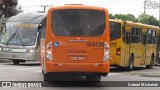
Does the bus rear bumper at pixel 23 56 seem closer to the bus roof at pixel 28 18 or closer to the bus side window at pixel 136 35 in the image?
the bus roof at pixel 28 18

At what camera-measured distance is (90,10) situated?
50.9ft

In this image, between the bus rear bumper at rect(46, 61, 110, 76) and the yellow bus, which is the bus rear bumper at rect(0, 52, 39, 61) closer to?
the yellow bus

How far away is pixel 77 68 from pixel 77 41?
870 mm

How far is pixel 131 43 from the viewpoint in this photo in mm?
25344

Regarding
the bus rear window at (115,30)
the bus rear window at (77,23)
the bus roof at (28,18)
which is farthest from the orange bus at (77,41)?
the bus roof at (28,18)

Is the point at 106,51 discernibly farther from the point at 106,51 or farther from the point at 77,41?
the point at 77,41

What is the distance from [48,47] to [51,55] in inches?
10.7

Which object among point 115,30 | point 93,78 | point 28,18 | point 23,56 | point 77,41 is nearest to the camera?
point 77,41

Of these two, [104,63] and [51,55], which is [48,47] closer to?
[51,55]

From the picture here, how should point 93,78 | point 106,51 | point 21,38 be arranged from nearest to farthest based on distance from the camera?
point 106,51 < point 93,78 < point 21,38

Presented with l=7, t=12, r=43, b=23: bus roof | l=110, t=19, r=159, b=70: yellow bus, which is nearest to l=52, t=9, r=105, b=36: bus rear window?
l=110, t=19, r=159, b=70: yellow bus

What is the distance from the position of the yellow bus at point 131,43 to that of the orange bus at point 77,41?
837 centimetres

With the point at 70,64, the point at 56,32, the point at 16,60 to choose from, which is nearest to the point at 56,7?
the point at 56,32

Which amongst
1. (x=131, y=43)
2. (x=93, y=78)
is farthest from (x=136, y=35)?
(x=93, y=78)
